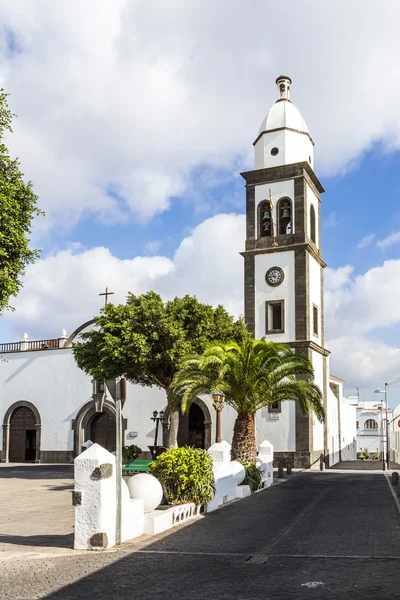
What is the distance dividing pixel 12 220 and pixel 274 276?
18243mm

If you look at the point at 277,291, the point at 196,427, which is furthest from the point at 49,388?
the point at 277,291

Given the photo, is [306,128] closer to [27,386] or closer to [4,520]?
[27,386]

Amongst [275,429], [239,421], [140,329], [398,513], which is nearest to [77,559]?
[398,513]


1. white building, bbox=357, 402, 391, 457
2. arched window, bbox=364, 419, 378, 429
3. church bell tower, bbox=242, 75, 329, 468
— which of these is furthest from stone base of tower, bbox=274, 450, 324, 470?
arched window, bbox=364, 419, 378, 429

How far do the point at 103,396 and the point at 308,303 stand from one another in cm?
1155

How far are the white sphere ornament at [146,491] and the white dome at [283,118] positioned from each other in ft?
86.1

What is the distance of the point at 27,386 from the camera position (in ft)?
128

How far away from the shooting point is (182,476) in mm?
14023

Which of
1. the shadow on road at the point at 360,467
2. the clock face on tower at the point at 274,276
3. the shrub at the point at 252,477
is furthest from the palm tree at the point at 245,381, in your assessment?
the shadow on road at the point at 360,467

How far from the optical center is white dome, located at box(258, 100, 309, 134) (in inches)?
1387

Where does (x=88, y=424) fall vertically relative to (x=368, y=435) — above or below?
above

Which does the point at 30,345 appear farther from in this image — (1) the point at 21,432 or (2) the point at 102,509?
(2) the point at 102,509

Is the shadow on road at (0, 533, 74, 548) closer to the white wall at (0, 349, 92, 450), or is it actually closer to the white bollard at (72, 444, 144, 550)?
the white bollard at (72, 444, 144, 550)

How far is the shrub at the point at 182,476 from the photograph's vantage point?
14.0 m
